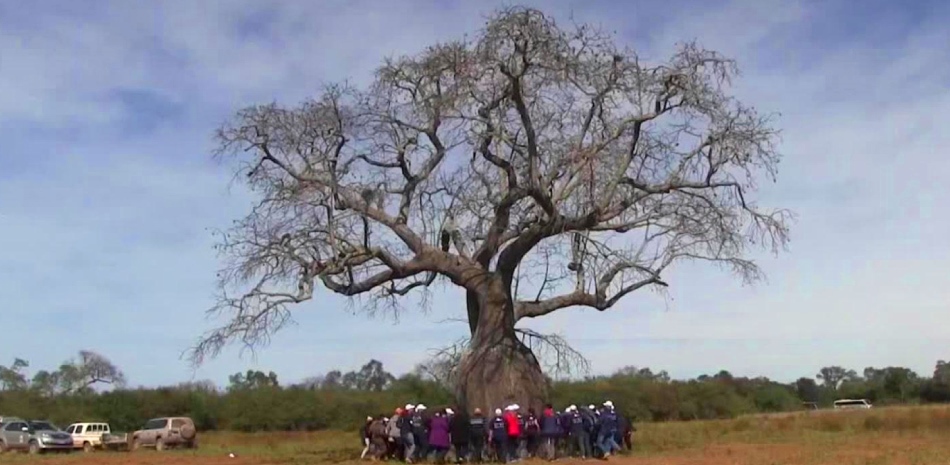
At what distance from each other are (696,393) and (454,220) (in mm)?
41718

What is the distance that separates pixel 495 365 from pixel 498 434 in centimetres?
190

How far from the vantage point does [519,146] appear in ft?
76.6

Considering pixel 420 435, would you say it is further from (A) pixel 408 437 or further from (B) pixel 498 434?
(B) pixel 498 434

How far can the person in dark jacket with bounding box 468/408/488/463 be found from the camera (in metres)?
23.4

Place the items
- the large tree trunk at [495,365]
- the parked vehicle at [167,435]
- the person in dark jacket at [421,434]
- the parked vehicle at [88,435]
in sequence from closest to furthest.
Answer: the person in dark jacket at [421,434]
the large tree trunk at [495,365]
the parked vehicle at [167,435]
the parked vehicle at [88,435]

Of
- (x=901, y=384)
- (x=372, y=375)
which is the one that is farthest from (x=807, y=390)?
(x=372, y=375)

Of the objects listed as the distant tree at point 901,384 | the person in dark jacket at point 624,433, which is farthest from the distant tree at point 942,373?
the person in dark jacket at point 624,433

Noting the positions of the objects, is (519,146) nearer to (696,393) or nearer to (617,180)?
(617,180)

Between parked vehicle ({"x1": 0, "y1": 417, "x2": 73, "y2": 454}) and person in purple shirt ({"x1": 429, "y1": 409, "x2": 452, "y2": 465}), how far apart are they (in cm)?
1875

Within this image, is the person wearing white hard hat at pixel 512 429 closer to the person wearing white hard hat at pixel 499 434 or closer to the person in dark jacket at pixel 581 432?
the person wearing white hard hat at pixel 499 434

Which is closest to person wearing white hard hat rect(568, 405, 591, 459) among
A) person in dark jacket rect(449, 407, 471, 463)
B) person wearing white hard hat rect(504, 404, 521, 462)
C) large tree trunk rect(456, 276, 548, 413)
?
large tree trunk rect(456, 276, 548, 413)

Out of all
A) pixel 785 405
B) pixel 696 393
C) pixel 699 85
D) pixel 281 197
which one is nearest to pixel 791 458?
pixel 699 85

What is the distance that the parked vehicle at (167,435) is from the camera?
38.9m

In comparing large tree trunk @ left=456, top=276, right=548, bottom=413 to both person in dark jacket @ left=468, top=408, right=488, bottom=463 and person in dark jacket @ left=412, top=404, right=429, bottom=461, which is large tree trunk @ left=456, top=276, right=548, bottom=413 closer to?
person in dark jacket @ left=468, top=408, right=488, bottom=463
